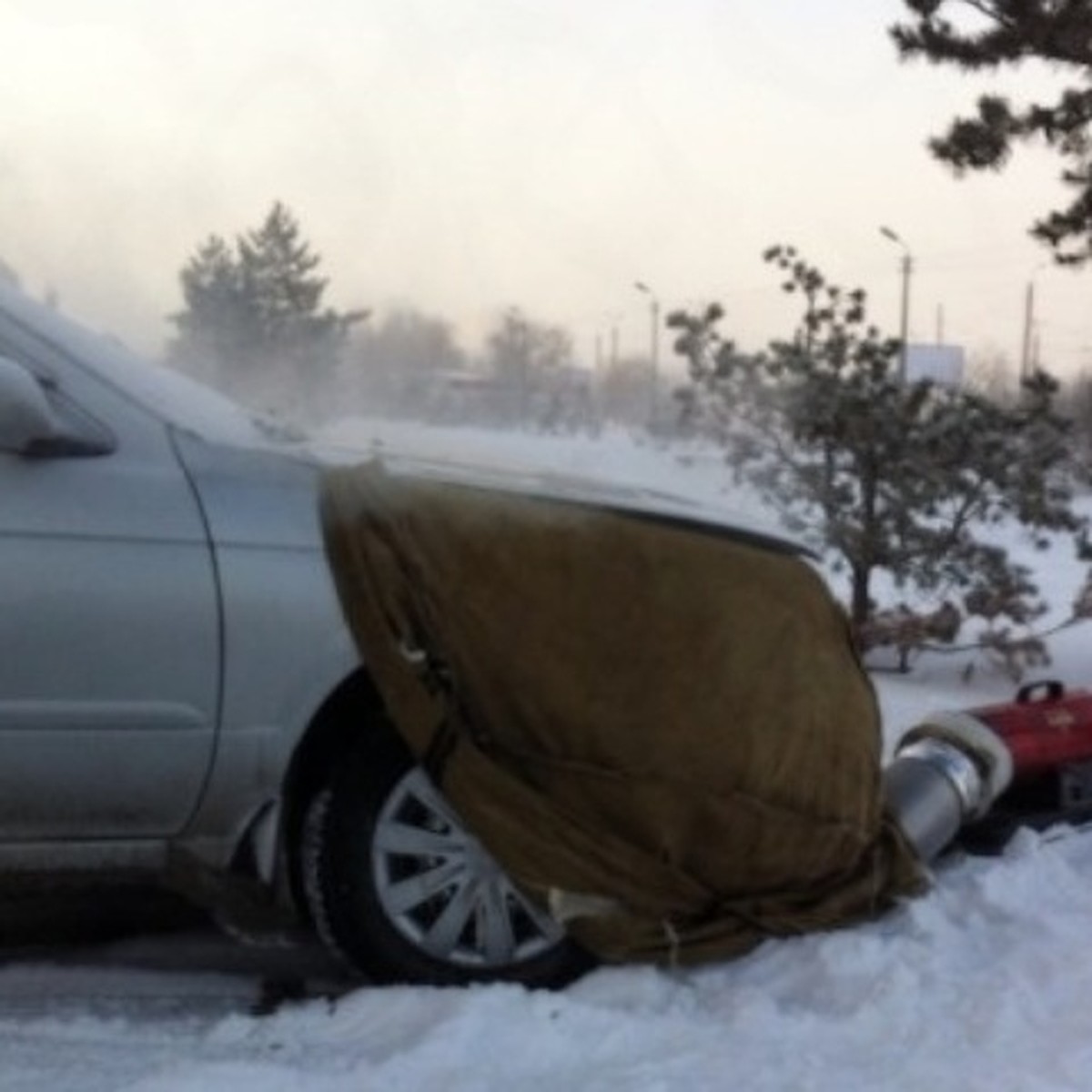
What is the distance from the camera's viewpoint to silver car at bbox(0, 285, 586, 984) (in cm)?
376

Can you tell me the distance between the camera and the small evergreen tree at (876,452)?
1013 cm

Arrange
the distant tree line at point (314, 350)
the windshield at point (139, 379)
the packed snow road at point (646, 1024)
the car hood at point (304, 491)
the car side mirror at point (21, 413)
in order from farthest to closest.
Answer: the distant tree line at point (314, 350) < the windshield at point (139, 379) < the car hood at point (304, 491) < the car side mirror at point (21, 413) < the packed snow road at point (646, 1024)

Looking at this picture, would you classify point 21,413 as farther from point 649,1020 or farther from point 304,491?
point 649,1020

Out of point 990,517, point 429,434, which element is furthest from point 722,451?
point 429,434

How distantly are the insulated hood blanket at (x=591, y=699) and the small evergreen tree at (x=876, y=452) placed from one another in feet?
20.2

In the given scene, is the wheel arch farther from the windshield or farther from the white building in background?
the white building in background

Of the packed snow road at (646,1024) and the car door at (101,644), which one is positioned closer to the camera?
the packed snow road at (646,1024)

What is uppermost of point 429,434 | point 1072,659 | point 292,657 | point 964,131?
point 964,131

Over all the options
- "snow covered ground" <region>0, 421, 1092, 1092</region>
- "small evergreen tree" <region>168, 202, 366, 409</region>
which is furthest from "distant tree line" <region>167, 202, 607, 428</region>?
"snow covered ground" <region>0, 421, 1092, 1092</region>

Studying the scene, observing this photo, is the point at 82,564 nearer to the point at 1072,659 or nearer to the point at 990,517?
the point at 990,517

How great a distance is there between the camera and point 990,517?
1055 cm

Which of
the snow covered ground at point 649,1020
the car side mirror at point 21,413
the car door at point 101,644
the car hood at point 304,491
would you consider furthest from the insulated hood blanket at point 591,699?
the car side mirror at point 21,413

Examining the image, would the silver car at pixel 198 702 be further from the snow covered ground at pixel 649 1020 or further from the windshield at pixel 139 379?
the snow covered ground at pixel 649 1020

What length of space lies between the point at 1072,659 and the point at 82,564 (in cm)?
838
